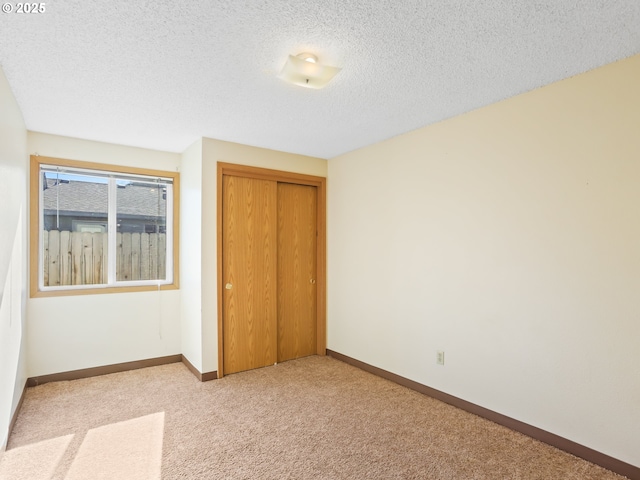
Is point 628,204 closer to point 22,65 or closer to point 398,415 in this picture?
point 398,415

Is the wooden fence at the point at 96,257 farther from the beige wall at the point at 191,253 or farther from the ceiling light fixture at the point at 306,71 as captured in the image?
the ceiling light fixture at the point at 306,71

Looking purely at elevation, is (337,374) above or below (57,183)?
below

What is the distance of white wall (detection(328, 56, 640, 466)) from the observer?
2.11 metres

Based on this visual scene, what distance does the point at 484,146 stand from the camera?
9.23ft

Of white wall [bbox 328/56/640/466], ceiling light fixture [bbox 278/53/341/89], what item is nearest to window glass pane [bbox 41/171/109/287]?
ceiling light fixture [bbox 278/53/341/89]

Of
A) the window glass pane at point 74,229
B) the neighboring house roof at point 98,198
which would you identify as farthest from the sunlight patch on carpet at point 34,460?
the neighboring house roof at point 98,198

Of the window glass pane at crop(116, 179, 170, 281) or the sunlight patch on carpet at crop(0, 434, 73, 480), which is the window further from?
the sunlight patch on carpet at crop(0, 434, 73, 480)

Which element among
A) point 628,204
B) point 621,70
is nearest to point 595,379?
point 628,204

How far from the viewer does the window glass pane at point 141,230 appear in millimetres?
3920

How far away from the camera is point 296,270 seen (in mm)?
4336

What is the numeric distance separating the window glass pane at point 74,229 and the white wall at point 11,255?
12.8 inches

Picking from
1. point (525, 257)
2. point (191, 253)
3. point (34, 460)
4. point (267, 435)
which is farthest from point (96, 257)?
point (525, 257)

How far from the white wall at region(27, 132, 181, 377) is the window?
0.10 m

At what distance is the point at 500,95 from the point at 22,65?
316 centimetres
